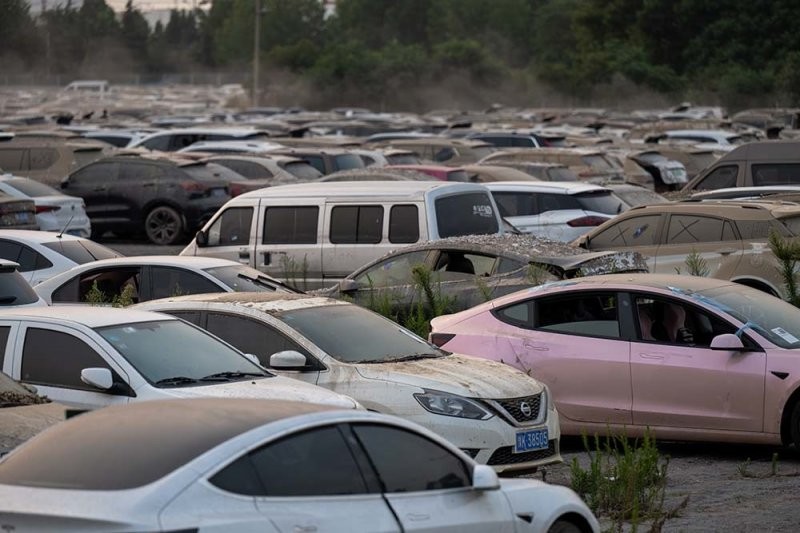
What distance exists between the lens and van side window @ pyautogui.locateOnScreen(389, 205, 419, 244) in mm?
17969

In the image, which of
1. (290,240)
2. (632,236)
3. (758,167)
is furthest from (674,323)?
(758,167)

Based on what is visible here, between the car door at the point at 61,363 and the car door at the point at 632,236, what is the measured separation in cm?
936

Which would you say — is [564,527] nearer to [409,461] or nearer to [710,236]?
[409,461]

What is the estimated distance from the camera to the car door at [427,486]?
627 centimetres

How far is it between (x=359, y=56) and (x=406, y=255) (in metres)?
79.3

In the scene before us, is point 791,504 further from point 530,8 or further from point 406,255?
point 530,8

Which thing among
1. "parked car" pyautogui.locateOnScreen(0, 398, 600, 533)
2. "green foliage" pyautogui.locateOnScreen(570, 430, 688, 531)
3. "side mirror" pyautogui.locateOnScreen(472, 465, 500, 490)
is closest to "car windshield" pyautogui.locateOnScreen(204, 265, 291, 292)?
"green foliage" pyautogui.locateOnScreen(570, 430, 688, 531)

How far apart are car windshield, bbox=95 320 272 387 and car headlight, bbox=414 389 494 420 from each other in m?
1.10

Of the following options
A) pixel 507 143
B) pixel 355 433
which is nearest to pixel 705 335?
pixel 355 433

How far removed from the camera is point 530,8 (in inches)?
4751

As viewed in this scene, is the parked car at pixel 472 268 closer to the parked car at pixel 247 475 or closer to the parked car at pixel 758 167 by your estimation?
the parked car at pixel 247 475

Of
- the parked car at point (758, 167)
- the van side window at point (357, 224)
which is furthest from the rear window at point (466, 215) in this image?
the parked car at point (758, 167)

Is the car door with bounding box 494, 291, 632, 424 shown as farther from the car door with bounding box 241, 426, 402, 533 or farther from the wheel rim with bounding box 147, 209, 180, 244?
the wheel rim with bounding box 147, 209, 180, 244

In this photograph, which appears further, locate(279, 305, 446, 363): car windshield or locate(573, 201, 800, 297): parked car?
locate(573, 201, 800, 297): parked car
